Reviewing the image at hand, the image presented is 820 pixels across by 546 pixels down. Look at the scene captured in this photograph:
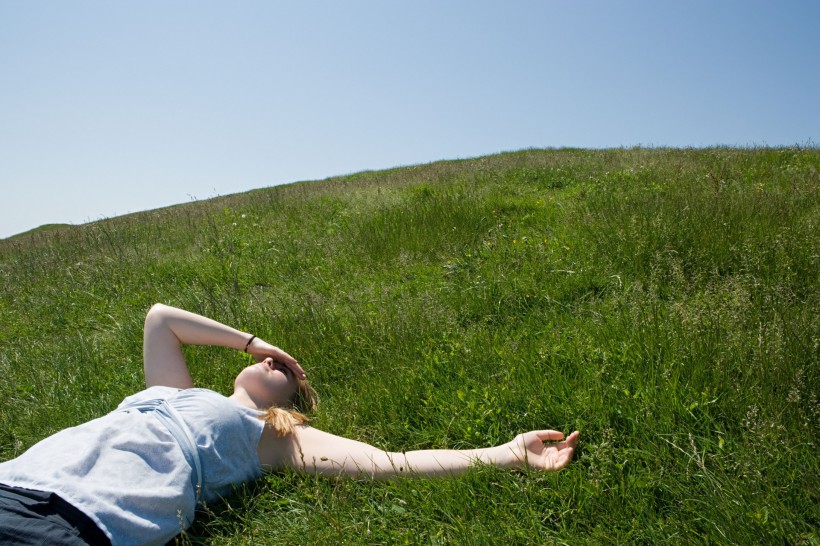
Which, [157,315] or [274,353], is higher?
[157,315]

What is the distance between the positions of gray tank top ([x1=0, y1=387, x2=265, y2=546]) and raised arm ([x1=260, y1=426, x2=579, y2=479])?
20 centimetres

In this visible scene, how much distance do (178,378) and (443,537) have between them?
2.00 m

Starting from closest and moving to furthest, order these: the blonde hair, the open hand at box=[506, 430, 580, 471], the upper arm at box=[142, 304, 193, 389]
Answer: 1. the open hand at box=[506, 430, 580, 471]
2. the blonde hair
3. the upper arm at box=[142, 304, 193, 389]

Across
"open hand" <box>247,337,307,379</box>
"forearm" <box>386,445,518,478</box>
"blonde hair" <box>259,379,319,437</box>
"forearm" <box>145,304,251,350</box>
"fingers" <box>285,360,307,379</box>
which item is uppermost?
"forearm" <box>145,304,251,350</box>

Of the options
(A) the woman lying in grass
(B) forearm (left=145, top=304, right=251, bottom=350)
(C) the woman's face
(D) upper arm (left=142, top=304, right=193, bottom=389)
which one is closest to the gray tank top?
(A) the woman lying in grass

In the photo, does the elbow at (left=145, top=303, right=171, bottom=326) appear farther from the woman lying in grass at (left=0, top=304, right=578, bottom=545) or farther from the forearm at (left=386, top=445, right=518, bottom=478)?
the forearm at (left=386, top=445, right=518, bottom=478)

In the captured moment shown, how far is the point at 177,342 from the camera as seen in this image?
11.1 feet

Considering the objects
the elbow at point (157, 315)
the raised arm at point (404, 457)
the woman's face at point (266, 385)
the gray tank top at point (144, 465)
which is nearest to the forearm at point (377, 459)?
the raised arm at point (404, 457)

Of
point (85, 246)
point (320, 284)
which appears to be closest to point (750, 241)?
point (320, 284)

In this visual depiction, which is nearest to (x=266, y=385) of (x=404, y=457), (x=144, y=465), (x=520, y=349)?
(x=144, y=465)

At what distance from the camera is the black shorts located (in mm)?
1971

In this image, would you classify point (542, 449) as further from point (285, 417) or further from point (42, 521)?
point (42, 521)

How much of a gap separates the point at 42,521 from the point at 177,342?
1.44m

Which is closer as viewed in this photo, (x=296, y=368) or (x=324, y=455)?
(x=324, y=455)
